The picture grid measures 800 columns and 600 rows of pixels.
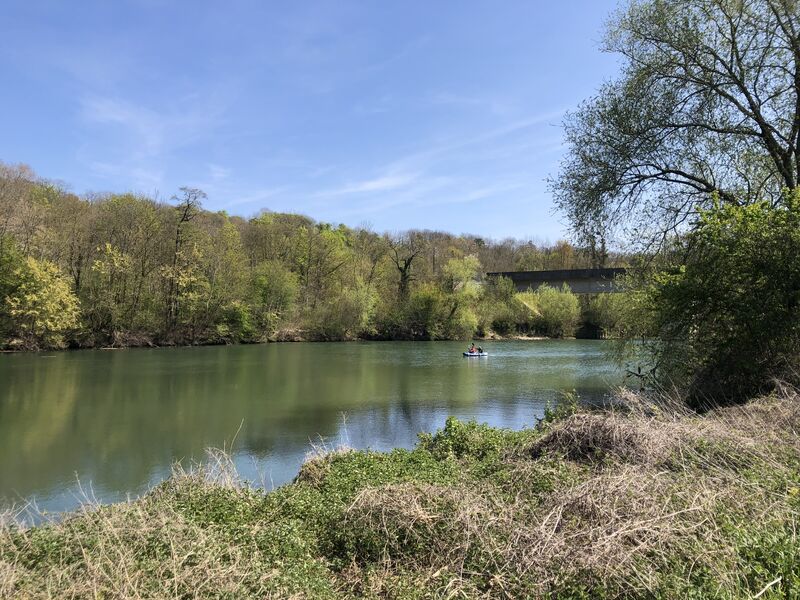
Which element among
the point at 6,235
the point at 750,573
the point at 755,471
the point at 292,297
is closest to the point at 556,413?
the point at 755,471

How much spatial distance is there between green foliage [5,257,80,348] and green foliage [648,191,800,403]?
36.8 metres

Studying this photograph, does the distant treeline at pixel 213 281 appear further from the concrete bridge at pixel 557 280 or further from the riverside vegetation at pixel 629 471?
the riverside vegetation at pixel 629 471

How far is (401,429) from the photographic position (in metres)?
15.3

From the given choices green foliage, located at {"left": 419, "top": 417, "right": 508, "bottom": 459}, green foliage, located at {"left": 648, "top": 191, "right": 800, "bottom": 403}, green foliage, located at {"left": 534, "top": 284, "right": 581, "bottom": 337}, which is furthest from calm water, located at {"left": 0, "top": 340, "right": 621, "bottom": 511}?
green foliage, located at {"left": 534, "top": 284, "right": 581, "bottom": 337}

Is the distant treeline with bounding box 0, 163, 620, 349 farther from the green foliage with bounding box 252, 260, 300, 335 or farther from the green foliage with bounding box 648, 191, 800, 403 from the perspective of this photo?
the green foliage with bounding box 648, 191, 800, 403

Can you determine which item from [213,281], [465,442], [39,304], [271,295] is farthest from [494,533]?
[271,295]

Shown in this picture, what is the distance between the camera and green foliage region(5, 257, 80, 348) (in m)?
35.2

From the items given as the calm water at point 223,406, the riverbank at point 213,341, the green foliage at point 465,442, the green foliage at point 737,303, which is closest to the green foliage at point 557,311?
the riverbank at point 213,341

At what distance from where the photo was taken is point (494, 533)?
5.10 metres

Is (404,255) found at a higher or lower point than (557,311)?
higher

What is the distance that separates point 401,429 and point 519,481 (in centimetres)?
883

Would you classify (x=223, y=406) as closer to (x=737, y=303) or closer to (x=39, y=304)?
(x=737, y=303)

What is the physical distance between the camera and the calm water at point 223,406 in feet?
38.7

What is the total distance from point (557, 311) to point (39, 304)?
154 ft
